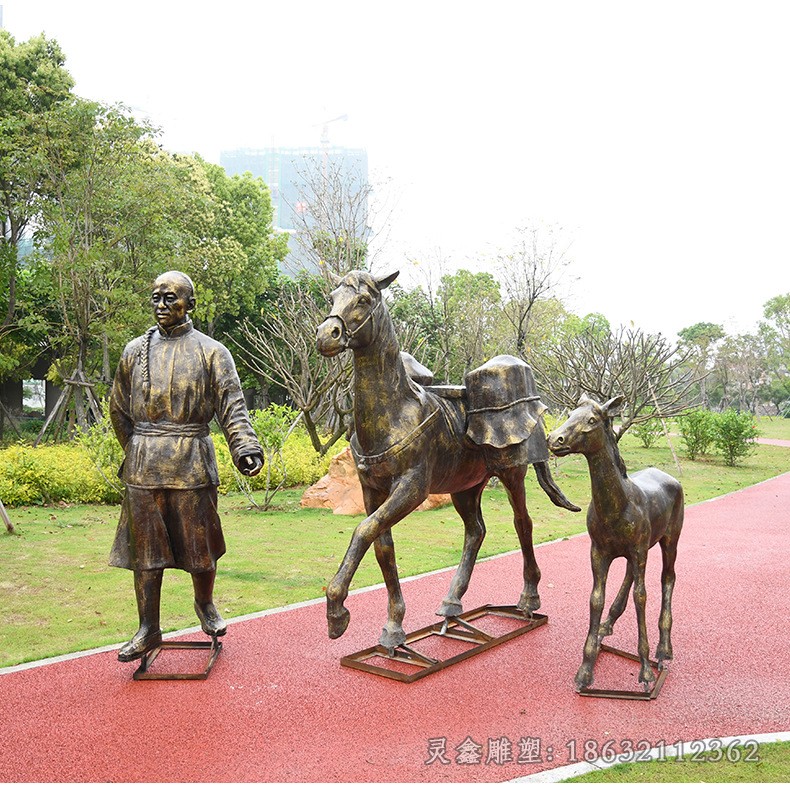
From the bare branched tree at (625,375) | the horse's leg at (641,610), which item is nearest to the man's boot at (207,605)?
the horse's leg at (641,610)

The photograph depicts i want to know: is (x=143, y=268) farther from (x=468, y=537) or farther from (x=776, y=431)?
(x=776, y=431)

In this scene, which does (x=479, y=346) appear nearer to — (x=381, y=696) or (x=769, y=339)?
(x=381, y=696)

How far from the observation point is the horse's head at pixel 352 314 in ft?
13.5

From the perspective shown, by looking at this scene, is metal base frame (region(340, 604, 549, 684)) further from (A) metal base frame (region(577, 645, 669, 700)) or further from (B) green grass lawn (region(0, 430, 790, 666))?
(B) green grass lawn (region(0, 430, 790, 666))

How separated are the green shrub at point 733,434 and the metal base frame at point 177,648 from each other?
16975mm

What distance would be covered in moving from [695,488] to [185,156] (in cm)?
1645

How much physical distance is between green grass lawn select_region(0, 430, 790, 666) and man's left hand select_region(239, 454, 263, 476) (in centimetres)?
192

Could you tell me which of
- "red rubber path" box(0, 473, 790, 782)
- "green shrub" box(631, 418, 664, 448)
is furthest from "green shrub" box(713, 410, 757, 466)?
"red rubber path" box(0, 473, 790, 782)

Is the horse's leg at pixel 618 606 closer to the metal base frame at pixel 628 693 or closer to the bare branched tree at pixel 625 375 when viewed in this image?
the metal base frame at pixel 628 693

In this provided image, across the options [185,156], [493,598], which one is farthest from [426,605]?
[185,156]

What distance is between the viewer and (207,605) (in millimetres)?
4926

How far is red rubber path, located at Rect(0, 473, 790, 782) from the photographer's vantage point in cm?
350

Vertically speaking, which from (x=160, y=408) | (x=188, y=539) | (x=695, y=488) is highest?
(x=160, y=408)
